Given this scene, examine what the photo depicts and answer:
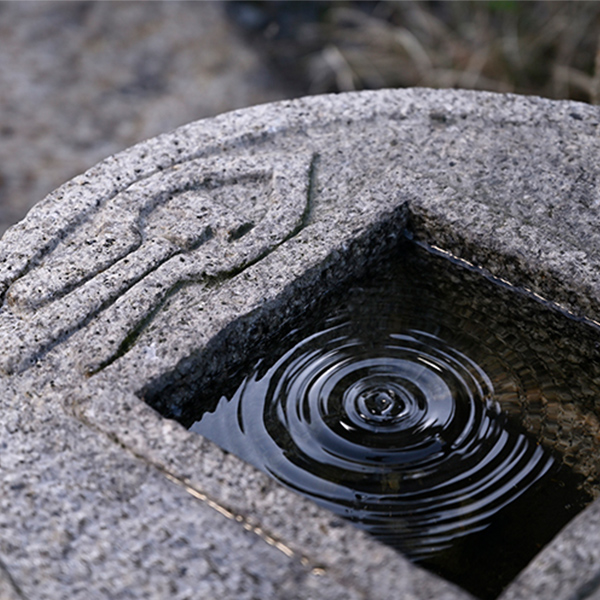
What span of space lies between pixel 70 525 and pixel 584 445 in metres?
0.87

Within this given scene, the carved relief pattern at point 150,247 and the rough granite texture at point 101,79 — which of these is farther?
the rough granite texture at point 101,79

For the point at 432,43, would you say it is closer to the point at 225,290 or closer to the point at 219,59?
the point at 219,59

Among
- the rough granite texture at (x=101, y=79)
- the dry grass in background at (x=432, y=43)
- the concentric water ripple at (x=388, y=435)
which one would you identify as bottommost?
the concentric water ripple at (x=388, y=435)

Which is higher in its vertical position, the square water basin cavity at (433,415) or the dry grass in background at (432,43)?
the dry grass in background at (432,43)

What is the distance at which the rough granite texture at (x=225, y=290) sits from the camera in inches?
38.9

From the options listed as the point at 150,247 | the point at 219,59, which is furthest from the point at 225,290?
the point at 219,59

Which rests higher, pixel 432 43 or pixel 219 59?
pixel 432 43

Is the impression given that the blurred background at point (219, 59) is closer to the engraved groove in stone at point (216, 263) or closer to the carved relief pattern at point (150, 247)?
the carved relief pattern at point (150, 247)

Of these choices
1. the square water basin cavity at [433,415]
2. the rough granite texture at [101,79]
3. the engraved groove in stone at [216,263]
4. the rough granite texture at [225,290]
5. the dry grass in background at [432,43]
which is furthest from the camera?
the rough granite texture at [101,79]

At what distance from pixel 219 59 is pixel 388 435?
3160 mm

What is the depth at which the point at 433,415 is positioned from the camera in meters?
1.35

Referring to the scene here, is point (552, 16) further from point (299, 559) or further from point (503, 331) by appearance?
point (299, 559)

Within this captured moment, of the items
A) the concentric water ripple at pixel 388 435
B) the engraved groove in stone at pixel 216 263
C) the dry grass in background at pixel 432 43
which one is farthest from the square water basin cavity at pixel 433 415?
the dry grass in background at pixel 432 43

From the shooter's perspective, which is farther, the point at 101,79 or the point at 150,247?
the point at 101,79
